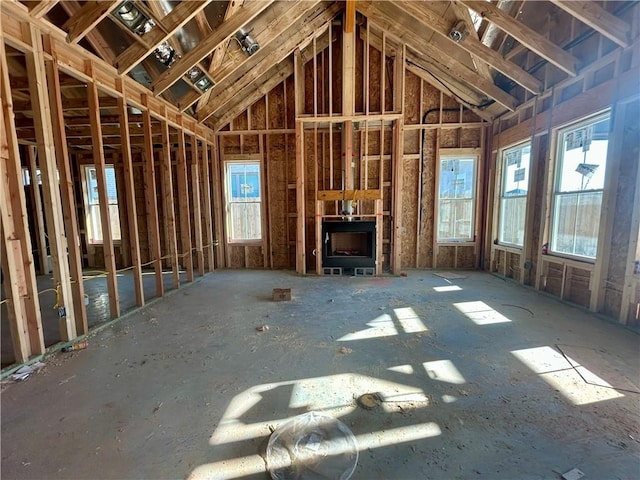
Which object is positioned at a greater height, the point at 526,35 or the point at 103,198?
the point at 526,35

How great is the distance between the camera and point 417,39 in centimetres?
493

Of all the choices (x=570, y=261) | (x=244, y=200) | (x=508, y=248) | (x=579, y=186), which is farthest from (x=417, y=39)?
(x=244, y=200)

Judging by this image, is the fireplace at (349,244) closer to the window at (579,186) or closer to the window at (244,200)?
the window at (244,200)

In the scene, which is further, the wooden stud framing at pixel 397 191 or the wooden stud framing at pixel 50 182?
the wooden stud framing at pixel 397 191

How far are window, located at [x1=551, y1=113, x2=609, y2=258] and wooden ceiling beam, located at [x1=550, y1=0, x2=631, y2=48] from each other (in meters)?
0.88

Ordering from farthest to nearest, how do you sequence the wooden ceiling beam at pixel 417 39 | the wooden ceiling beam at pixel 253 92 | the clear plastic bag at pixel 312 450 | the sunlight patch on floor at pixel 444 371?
the wooden ceiling beam at pixel 253 92 → the wooden ceiling beam at pixel 417 39 → the sunlight patch on floor at pixel 444 371 → the clear plastic bag at pixel 312 450

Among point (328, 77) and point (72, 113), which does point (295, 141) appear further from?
point (72, 113)

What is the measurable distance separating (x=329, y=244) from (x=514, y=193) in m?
3.75

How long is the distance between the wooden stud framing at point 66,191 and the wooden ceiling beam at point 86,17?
0.81 ft

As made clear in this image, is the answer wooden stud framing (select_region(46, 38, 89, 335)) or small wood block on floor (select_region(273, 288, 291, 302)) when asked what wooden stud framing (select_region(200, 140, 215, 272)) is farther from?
wooden stud framing (select_region(46, 38, 89, 335))

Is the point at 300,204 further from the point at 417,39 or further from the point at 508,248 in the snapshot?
the point at 508,248

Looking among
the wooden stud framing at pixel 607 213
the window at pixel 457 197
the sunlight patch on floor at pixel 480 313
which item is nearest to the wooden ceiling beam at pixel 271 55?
the window at pixel 457 197

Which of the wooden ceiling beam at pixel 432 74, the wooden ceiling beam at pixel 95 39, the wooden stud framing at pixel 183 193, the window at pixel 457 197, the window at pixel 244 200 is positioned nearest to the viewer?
the wooden ceiling beam at pixel 95 39

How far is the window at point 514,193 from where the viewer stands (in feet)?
16.6
